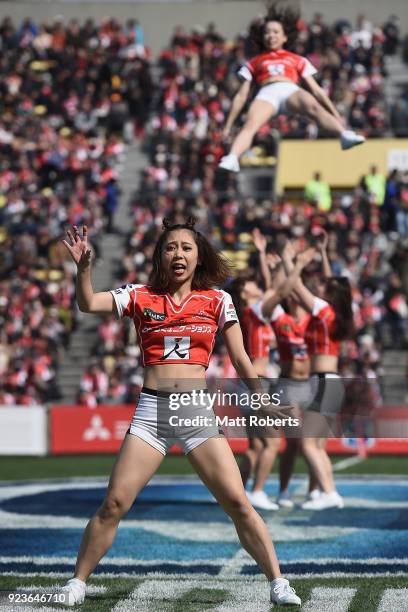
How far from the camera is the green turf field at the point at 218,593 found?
5957mm

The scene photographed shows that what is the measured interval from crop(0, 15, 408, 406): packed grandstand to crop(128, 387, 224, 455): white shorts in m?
13.8

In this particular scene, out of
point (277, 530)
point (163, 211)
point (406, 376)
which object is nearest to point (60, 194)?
point (163, 211)

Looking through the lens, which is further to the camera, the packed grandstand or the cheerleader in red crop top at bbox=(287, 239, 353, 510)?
the packed grandstand

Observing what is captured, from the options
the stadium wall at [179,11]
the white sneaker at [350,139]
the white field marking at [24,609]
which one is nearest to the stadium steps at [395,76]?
the stadium wall at [179,11]

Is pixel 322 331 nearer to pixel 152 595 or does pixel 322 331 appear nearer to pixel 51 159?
pixel 152 595

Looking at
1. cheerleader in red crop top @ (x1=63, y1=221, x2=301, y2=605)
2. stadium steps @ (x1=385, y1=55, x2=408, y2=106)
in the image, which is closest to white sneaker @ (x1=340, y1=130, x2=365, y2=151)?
cheerleader in red crop top @ (x1=63, y1=221, x2=301, y2=605)

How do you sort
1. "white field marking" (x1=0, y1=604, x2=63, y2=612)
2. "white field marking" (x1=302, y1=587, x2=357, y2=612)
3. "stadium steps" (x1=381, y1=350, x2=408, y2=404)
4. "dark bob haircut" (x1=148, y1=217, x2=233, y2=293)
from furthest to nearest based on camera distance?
"stadium steps" (x1=381, y1=350, x2=408, y2=404), "dark bob haircut" (x1=148, y1=217, x2=233, y2=293), "white field marking" (x1=302, y1=587, x2=357, y2=612), "white field marking" (x1=0, y1=604, x2=63, y2=612)

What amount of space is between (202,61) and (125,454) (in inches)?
944

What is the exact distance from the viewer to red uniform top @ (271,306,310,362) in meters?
10.3

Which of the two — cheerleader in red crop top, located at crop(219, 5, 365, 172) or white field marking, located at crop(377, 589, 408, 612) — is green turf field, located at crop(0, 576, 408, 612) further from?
cheerleader in red crop top, located at crop(219, 5, 365, 172)

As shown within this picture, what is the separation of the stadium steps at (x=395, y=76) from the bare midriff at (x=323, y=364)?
19.2 m

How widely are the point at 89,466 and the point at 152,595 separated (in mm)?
10923

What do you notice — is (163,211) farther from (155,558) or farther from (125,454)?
(125,454)

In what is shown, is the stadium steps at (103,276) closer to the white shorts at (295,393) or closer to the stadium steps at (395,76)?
the stadium steps at (395,76)
